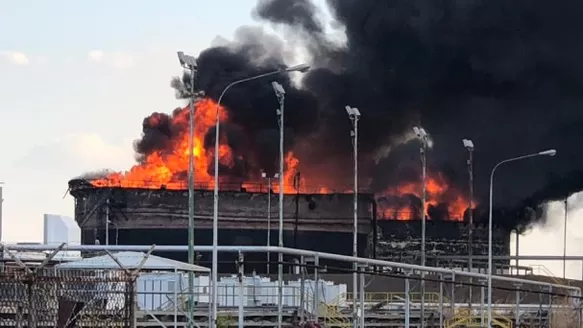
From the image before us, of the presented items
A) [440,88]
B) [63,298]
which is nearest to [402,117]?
[440,88]

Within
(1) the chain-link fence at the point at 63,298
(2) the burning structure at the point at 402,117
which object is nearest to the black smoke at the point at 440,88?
(2) the burning structure at the point at 402,117

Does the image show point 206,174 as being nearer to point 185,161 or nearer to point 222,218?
point 185,161

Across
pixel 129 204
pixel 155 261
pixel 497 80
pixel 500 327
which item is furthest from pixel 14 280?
pixel 497 80

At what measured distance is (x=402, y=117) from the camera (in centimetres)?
8956

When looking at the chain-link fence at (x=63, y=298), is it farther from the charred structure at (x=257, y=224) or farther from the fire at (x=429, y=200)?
the fire at (x=429, y=200)

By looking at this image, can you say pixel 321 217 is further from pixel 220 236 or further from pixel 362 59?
pixel 362 59

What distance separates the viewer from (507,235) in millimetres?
86062

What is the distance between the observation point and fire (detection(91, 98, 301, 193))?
285 ft

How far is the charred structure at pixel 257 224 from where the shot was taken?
7875 centimetres

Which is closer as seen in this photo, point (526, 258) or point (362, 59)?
point (526, 258)

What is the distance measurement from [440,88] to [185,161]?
21.6 meters

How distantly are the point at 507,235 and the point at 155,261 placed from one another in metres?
59.3

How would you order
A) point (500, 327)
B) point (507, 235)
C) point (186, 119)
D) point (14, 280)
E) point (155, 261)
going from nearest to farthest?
point (14, 280)
point (155, 261)
point (500, 327)
point (507, 235)
point (186, 119)

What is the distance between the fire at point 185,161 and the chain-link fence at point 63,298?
219 ft
